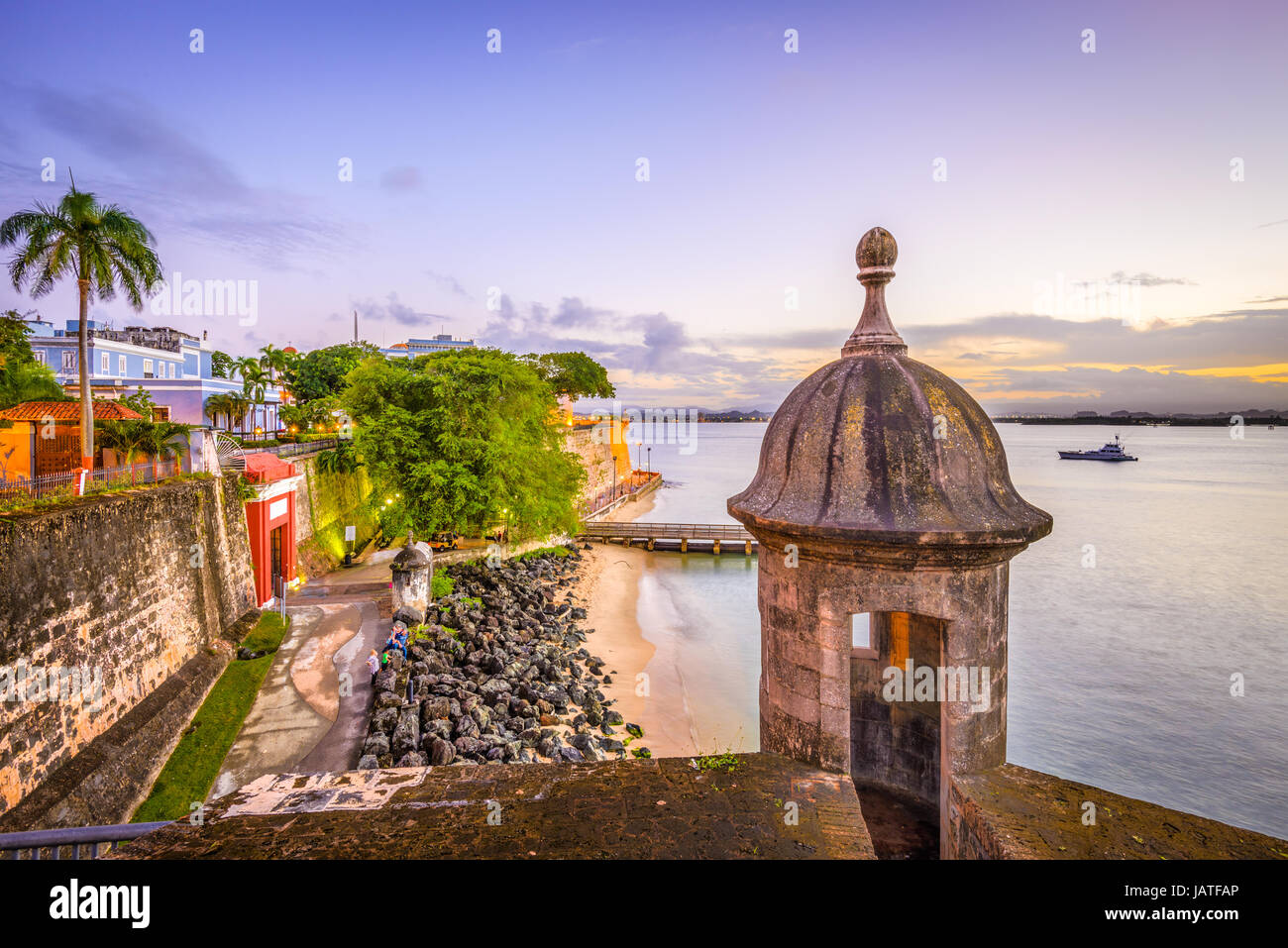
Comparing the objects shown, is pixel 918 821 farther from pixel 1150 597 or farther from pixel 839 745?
pixel 1150 597

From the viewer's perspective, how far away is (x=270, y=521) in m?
17.5

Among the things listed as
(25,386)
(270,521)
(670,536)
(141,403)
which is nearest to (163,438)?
(270,521)

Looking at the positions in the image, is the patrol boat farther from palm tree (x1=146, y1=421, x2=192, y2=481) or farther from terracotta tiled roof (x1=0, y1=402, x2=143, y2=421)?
terracotta tiled roof (x1=0, y1=402, x2=143, y2=421)

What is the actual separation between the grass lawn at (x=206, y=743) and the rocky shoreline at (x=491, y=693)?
2.40 m

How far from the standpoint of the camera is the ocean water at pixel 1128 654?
16.0 metres

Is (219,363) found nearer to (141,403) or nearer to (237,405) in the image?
(237,405)

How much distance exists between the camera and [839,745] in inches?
177

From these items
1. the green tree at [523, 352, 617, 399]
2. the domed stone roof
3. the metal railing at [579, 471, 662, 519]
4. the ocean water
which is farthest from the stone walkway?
the green tree at [523, 352, 617, 399]

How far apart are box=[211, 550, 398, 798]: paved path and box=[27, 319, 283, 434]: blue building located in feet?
55.8

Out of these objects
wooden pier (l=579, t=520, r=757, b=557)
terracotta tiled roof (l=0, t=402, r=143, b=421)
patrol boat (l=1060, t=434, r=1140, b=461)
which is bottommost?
wooden pier (l=579, t=520, r=757, b=557)

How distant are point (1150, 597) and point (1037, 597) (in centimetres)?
563

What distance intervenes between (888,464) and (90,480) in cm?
1368

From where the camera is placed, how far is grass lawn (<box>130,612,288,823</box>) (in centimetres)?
958

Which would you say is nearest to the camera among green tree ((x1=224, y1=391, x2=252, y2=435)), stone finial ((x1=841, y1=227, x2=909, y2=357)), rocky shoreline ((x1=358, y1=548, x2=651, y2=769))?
stone finial ((x1=841, y1=227, x2=909, y2=357))
